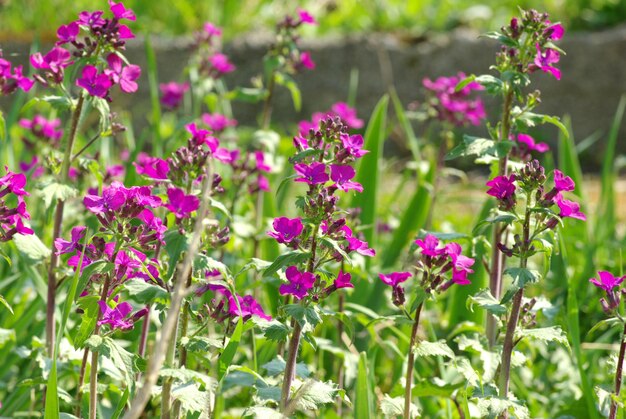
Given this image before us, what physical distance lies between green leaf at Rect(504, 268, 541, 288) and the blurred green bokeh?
4539mm

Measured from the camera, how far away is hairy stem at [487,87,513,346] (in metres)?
2.20

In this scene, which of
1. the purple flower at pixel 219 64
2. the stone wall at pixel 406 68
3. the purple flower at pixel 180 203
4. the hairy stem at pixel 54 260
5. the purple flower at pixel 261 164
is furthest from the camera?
the stone wall at pixel 406 68

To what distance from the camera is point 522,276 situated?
5.79 feet

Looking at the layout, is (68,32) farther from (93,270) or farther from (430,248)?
(430,248)

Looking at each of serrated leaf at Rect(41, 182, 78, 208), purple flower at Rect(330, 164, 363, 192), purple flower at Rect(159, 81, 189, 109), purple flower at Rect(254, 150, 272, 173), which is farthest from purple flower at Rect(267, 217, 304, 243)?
purple flower at Rect(159, 81, 189, 109)

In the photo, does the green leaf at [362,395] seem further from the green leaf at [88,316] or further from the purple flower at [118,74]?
the purple flower at [118,74]

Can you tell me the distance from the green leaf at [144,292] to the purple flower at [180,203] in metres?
0.15

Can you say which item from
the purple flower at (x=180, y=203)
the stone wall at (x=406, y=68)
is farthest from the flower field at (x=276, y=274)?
the stone wall at (x=406, y=68)

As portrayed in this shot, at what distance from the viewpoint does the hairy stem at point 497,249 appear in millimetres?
2195

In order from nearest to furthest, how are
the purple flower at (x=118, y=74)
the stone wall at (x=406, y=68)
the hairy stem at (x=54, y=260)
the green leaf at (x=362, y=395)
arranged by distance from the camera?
the green leaf at (x=362, y=395), the purple flower at (x=118, y=74), the hairy stem at (x=54, y=260), the stone wall at (x=406, y=68)

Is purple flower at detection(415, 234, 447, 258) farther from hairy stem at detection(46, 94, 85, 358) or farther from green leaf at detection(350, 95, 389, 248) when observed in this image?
green leaf at detection(350, 95, 389, 248)

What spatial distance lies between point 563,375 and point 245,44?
3.70 m

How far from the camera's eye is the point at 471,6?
21.0 feet

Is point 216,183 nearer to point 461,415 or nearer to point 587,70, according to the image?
point 461,415
